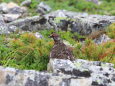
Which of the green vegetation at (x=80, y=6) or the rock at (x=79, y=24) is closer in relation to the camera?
the rock at (x=79, y=24)

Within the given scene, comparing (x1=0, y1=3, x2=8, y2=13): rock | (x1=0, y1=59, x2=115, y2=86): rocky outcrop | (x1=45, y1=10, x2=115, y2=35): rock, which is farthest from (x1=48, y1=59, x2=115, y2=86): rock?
(x1=0, y1=3, x2=8, y2=13): rock

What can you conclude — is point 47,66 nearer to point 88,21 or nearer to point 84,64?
point 84,64

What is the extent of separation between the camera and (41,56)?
8.26m

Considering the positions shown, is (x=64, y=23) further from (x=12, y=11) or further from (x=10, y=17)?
(x=12, y=11)

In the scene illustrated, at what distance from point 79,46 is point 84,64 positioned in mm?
2024

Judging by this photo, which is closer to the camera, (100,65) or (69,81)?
(69,81)

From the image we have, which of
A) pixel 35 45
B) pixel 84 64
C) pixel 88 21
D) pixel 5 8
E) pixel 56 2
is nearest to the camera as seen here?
pixel 84 64

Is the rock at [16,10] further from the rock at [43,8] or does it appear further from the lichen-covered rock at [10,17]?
the rock at [43,8]

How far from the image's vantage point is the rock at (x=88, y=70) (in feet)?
21.9

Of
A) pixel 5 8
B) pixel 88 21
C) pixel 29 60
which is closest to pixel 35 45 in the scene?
pixel 29 60

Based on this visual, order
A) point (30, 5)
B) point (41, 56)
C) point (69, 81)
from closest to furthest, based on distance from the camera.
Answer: point (69, 81)
point (41, 56)
point (30, 5)

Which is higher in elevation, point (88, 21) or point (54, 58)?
point (54, 58)

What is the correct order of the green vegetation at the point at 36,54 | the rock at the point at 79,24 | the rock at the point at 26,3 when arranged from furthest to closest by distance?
the rock at the point at 26,3, the rock at the point at 79,24, the green vegetation at the point at 36,54

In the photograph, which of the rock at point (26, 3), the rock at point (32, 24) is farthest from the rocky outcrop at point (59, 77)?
the rock at point (26, 3)
